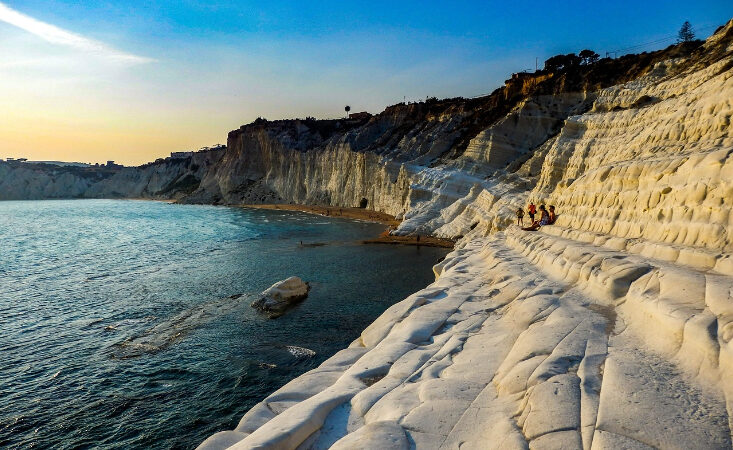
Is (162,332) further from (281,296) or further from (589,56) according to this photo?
(589,56)

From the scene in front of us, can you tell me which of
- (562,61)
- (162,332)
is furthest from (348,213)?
(162,332)

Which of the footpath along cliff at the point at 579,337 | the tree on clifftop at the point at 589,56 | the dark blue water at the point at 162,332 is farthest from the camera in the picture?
the tree on clifftop at the point at 589,56

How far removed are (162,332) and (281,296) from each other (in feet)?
18.5

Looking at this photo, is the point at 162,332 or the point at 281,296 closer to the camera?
the point at 162,332

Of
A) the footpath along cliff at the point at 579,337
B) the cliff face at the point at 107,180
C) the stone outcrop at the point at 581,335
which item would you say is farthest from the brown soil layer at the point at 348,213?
the cliff face at the point at 107,180

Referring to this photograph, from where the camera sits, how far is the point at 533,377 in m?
6.10

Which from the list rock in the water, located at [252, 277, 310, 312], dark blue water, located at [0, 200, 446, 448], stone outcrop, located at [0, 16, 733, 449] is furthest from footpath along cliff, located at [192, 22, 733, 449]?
rock in the water, located at [252, 277, 310, 312]

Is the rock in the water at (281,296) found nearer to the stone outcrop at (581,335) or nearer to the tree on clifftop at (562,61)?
the stone outcrop at (581,335)

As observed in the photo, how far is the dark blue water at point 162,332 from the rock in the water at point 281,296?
678mm

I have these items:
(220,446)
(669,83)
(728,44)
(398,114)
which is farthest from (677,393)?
(398,114)

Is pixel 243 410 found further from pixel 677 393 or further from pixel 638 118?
pixel 638 118

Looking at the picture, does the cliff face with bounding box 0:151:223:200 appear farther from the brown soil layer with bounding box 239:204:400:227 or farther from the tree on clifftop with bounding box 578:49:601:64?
the tree on clifftop with bounding box 578:49:601:64

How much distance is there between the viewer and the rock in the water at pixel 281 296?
2006cm

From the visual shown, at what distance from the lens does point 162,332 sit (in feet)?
55.7
